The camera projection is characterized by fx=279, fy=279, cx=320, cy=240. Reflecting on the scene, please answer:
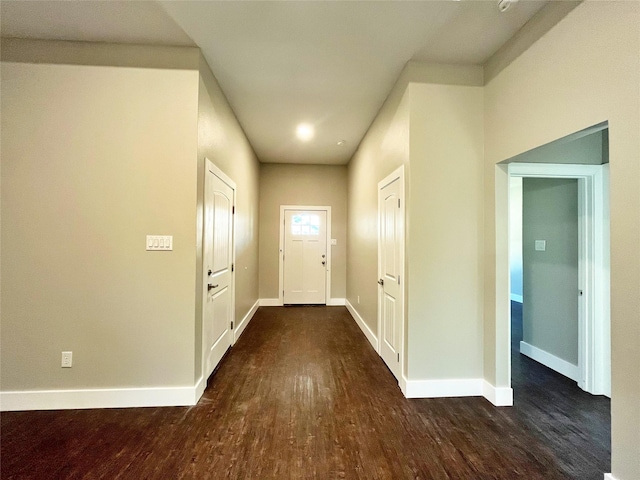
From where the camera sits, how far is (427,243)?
237 cm

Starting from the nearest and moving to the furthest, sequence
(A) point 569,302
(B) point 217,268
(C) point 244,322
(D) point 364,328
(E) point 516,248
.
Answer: (A) point 569,302 → (B) point 217,268 → (D) point 364,328 → (C) point 244,322 → (E) point 516,248

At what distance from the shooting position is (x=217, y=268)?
2.87 metres

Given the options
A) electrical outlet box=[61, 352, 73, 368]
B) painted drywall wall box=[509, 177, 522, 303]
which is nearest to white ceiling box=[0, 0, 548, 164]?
electrical outlet box=[61, 352, 73, 368]

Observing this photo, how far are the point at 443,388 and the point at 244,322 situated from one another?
9.25 ft

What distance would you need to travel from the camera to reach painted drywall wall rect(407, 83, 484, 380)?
2.36 m

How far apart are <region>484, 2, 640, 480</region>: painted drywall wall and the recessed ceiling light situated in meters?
2.32

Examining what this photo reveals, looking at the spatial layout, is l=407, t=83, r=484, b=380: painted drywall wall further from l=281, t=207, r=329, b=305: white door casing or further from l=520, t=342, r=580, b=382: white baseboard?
l=281, t=207, r=329, b=305: white door casing

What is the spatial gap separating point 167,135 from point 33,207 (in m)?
1.14

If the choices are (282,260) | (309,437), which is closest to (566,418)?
(309,437)

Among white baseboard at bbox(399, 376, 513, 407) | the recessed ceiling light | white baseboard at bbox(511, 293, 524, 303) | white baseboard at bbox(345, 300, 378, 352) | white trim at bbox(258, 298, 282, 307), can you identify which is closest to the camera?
white baseboard at bbox(399, 376, 513, 407)

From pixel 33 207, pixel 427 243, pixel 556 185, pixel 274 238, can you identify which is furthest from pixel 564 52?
pixel 274 238

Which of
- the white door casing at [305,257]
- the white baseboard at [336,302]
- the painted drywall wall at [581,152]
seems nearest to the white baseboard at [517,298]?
the white baseboard at [336,302]

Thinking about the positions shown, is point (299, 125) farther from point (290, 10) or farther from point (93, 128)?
point (93, 128)

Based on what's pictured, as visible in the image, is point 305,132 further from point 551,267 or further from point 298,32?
point 551,267
